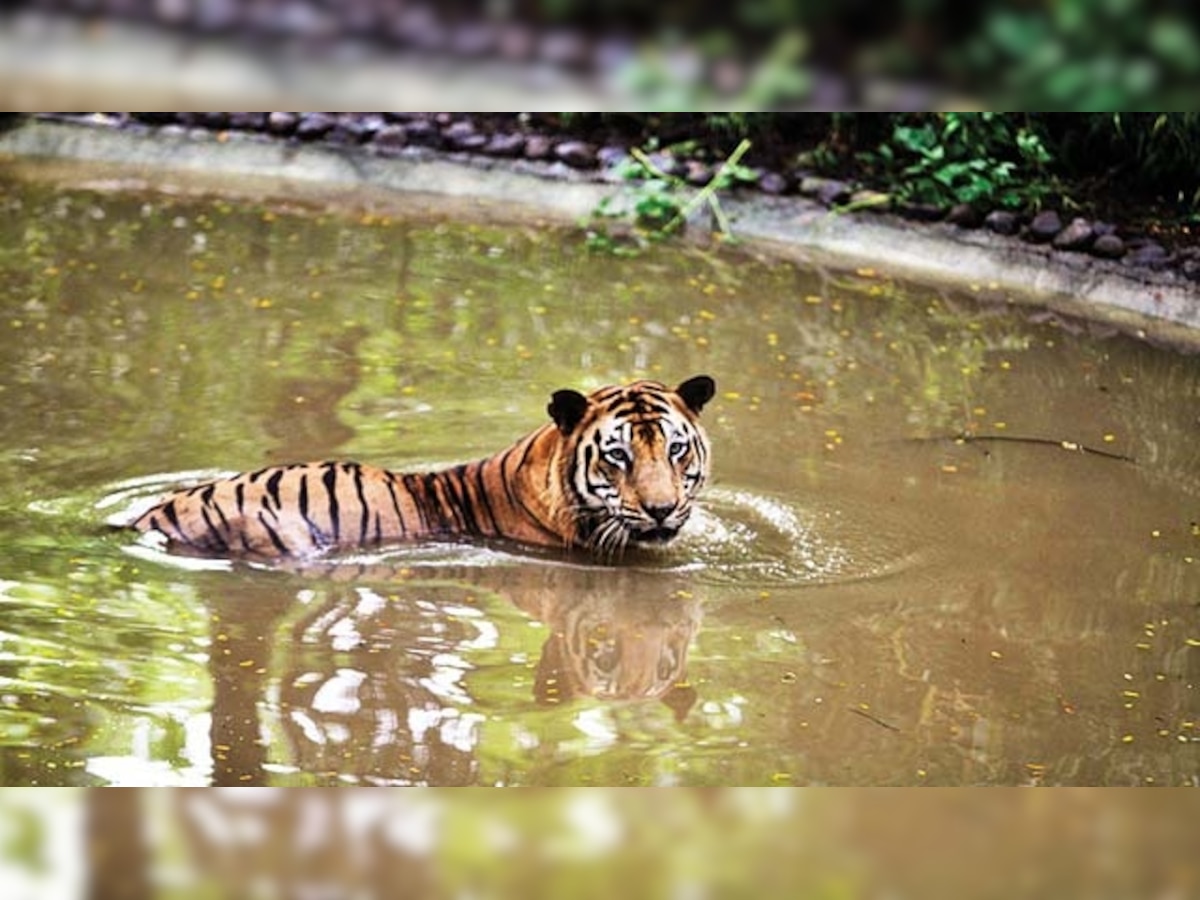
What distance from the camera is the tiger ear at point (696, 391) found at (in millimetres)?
5509

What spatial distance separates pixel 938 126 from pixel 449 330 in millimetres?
3661

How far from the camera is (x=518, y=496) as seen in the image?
18.7ft

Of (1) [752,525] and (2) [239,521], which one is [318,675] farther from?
(1) [752,525]

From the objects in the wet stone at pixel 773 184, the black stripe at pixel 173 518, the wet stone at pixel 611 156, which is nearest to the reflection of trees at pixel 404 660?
the black stripe at pixel 173 518

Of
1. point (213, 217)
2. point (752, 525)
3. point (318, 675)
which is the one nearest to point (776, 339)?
point (752, 525)

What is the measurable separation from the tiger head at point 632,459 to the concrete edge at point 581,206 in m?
3.72

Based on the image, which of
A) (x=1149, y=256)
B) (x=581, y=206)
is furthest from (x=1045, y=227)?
(x=581, y=206)

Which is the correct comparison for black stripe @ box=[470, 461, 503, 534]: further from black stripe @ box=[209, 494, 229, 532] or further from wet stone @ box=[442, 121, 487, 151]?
wet stone @ box=[442, 121, 487, 151]

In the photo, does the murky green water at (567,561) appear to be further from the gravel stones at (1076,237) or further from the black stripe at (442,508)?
the gravel stones at (1076,237)

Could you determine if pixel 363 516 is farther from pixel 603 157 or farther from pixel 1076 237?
pixel 603 157

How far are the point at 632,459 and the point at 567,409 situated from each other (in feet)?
0.85

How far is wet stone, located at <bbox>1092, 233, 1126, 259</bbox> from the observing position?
909 centimetres

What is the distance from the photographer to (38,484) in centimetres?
591

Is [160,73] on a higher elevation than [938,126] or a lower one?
lower
